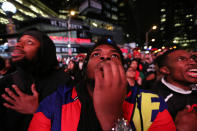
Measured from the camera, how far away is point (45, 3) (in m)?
40.1

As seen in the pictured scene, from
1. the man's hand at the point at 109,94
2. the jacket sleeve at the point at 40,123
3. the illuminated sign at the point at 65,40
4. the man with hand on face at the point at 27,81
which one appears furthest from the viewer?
the illuminated sign at the point at 65,40

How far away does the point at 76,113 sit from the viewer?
1.10 meters

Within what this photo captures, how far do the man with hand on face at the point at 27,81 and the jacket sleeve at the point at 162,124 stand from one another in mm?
1515

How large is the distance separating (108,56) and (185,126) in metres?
1.32

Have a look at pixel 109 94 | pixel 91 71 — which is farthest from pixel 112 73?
pixel 91 71

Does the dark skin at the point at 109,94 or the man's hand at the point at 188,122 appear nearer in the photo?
the dark skin at the point at 109,94

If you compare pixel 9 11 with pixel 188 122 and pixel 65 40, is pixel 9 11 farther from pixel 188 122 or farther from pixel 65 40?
pixel 65 40

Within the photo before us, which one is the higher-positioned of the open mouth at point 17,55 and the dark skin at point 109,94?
the open mouth at point 17,55

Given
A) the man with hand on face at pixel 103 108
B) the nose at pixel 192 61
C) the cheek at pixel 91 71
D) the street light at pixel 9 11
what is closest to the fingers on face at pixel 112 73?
the man with hand on face at pixel 103 108

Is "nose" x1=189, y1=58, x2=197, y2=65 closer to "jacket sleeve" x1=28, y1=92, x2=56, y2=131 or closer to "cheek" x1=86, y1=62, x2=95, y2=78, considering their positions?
"cheek" x1=86, y1=62, x2=95, y2=78

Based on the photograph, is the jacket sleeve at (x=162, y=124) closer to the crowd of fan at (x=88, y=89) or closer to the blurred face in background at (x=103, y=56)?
the crowd of fan at (x=88, y=89)

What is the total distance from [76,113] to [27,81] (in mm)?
1055

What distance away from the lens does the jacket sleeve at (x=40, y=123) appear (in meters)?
1.06

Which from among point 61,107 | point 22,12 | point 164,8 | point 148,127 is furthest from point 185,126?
point 164,8
